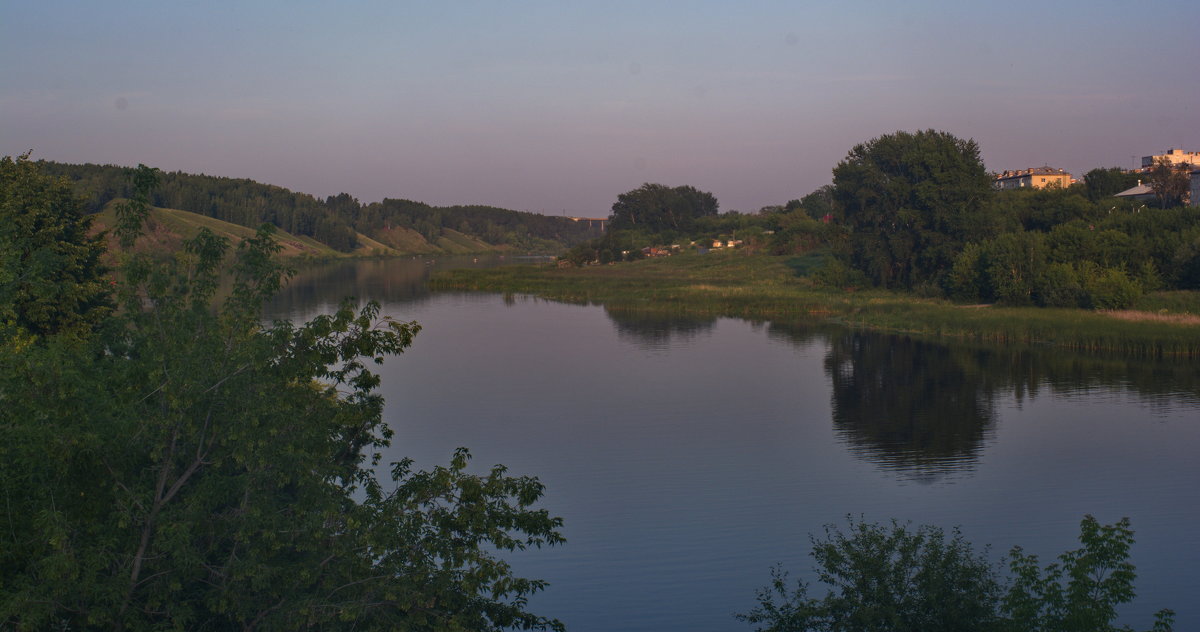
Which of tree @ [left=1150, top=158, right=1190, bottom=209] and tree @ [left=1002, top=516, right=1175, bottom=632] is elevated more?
tree @ [left=1150, top=158, right=1190, bottom=209]

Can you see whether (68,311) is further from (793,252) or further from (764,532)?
(793,252)

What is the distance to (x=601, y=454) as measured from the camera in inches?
1038

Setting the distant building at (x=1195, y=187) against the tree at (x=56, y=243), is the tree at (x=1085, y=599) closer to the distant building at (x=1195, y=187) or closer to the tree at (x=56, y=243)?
the tree at (x=56, y=243)

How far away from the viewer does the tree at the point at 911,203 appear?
65125 millimetres

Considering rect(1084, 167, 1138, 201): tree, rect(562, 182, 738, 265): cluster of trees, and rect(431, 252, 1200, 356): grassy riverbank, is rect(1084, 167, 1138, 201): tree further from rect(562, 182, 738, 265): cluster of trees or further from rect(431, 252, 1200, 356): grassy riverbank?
rect(562, 182, 738, 265): cluster of trees

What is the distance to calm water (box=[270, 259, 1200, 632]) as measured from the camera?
59.4ft

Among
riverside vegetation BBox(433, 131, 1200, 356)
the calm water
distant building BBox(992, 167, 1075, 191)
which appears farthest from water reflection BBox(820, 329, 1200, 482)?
distant building BBox(992, 167, 1075, 191)

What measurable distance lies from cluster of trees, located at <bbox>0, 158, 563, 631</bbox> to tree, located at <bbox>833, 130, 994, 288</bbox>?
189 feet

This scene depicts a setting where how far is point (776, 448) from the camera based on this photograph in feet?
89.2

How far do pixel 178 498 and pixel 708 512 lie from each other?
516 inches

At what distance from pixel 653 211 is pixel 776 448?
121692mm

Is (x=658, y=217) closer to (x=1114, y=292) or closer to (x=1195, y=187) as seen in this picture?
(x=1195, y=187)

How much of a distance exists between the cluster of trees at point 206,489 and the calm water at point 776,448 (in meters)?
6.25

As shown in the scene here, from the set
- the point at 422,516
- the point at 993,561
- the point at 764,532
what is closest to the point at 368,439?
the point at 422,516
